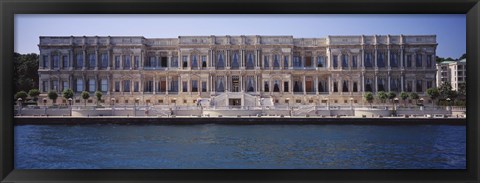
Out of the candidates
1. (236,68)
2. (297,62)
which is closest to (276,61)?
(297,62)

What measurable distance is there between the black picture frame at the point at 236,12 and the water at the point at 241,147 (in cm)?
556

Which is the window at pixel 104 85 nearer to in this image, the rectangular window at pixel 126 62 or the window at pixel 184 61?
the rectangular window at pixel 126 62

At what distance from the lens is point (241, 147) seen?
53.6ft

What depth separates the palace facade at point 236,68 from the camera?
35.8 m

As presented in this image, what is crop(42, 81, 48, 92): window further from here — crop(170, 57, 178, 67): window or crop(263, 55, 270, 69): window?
crop(263, 55, 270, 69): window

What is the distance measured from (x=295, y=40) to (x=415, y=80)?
377 inches

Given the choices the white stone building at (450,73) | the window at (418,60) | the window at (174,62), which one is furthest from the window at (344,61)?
the window at (174,62)

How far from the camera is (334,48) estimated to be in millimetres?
36000

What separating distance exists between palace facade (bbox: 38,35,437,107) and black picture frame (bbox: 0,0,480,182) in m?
30.0

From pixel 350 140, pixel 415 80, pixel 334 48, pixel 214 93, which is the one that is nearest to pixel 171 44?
pixel 214 93

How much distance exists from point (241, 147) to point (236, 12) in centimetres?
1140

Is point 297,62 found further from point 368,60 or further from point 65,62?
point 65,62

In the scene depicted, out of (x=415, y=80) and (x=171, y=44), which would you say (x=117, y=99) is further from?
(x=415, y=80)

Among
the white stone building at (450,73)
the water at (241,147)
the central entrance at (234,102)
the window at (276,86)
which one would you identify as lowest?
the water at (241,147)
